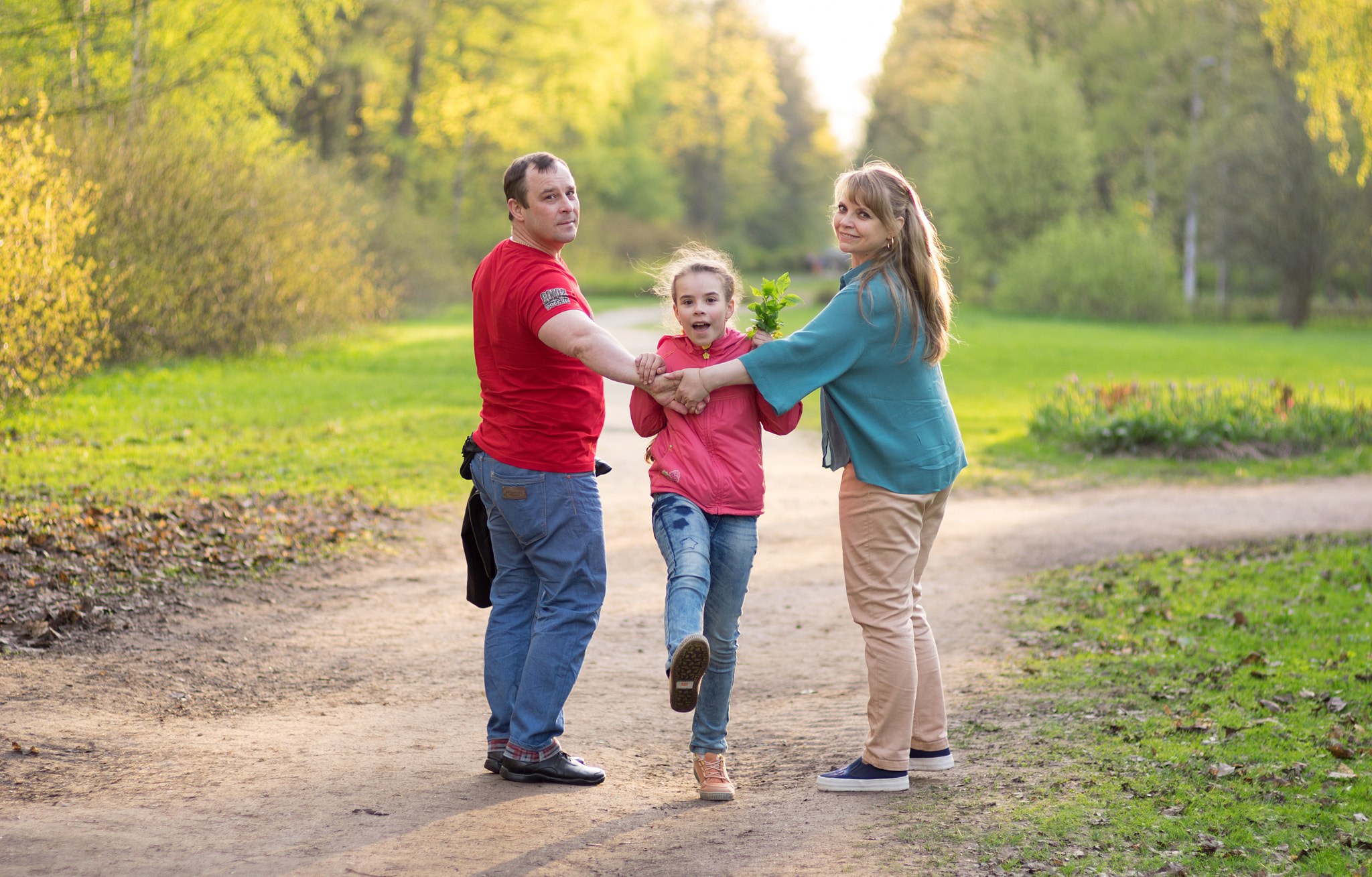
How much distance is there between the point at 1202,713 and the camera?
5.13m

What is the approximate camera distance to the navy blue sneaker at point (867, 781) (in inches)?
163

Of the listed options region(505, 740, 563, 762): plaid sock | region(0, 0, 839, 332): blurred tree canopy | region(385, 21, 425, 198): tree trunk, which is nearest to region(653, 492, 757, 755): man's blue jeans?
region(505, 740, 563, 762): plaid sock

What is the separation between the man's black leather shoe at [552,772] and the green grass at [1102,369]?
2005 mm

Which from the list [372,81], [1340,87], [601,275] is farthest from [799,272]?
[1340,87]

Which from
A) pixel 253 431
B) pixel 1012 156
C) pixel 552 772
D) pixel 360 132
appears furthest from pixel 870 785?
pixel 1012 156

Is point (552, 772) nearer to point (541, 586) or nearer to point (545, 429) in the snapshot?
point (541, 586)

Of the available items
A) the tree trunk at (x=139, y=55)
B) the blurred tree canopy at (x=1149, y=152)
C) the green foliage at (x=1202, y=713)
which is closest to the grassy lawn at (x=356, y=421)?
the tree trunk at (x=139, y=55)

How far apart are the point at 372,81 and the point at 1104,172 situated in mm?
29456

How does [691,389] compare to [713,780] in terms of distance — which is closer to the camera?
[691,389]

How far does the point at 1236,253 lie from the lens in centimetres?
4047

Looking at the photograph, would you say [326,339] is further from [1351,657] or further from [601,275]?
[601,275]

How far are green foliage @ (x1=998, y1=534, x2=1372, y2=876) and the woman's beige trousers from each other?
1.57ft

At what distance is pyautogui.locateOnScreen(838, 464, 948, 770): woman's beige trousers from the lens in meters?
4.00

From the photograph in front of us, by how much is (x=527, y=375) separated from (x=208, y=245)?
16.1 m
